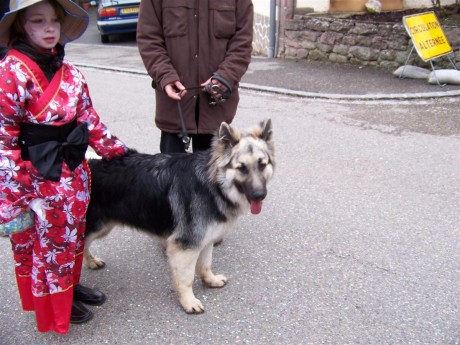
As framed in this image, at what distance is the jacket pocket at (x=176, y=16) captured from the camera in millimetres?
3238

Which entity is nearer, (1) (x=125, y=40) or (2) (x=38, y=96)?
(2) (x=38, y=96)

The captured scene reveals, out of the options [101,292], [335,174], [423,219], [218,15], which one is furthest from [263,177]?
[335,174]

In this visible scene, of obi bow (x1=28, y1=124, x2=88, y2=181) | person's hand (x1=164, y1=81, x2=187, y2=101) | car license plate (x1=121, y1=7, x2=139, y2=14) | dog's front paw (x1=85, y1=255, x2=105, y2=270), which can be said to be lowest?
dog's front paw (x1=85, y1=255, x2=105, y2=270)

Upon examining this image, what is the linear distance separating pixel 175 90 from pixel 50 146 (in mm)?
1130

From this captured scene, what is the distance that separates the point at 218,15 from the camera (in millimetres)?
3291

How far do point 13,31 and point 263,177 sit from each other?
5.35 ft

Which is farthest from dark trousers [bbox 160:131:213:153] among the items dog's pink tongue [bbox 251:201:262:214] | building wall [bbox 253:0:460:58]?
building wall [bbox 253:0:460:58]

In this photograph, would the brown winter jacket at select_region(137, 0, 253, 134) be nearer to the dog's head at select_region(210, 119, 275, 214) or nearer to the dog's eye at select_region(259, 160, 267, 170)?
the dog's head at select_region(210, 119, 275, 214)

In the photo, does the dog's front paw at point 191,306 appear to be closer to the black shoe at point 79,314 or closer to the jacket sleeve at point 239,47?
the black shoe at point 79,314

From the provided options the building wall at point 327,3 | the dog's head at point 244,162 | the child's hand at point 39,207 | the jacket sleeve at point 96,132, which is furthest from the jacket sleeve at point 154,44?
the building wall at point 327,3

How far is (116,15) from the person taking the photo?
50.1 feet

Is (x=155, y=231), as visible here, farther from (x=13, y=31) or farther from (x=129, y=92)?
(x=129, y=92)

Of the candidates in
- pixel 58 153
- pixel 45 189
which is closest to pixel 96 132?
pixel 58 153

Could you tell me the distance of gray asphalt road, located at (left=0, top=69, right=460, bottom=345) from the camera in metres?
2.94
